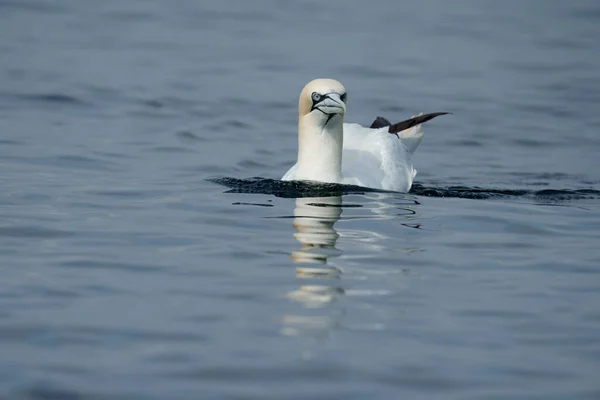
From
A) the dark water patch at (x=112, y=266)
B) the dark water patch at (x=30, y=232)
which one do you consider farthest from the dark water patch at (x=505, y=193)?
the dark water patch at (x=112, y=266)

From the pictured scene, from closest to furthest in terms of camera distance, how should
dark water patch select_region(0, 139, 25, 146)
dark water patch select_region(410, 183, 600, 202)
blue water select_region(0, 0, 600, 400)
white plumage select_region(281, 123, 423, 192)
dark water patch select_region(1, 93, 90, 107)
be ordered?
blue water select_region(0, 0, 600, 400), dark water patch select_region(410, 183, 600, 202), white plumage select_region(281, 123, 423, 192), dark water patch select_region(0, 139, 25, 146), dark water patch select_region(1, 93, 90, 107)

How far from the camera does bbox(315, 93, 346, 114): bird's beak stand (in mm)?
12180

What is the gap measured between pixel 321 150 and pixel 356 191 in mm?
541

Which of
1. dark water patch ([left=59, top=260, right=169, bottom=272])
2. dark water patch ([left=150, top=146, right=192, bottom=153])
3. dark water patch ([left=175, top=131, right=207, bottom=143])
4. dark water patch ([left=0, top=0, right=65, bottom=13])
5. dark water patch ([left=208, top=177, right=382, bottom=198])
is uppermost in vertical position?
dark water patch ([left=0, top=0, right=65, bottom=13])

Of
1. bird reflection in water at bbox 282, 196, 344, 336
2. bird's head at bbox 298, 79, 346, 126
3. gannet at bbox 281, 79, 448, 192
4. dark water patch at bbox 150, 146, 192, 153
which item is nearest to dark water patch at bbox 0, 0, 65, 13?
dark water patch at bbox 150, 146, 192, 153

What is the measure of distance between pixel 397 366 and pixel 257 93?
13504 mm

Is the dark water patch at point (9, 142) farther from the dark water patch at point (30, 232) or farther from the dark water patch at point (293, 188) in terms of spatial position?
the dark water patch at point (30, 232)

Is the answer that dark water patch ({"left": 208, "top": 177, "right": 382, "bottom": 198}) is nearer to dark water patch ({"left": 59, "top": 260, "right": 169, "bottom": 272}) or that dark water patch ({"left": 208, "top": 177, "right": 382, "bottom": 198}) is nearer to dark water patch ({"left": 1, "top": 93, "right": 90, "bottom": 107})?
dark water patch ({"left": 59, "top": 260, "right": 169, "bottom": 272})

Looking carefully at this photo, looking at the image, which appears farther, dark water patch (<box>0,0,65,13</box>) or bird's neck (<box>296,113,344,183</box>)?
dark water patch (<box>0,0,65,13</box>)

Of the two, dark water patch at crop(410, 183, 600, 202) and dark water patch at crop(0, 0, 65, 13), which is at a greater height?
dark water patch at crop(0, 0, 65, 13)

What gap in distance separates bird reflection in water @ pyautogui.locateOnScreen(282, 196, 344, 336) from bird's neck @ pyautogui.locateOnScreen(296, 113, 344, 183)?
51cm

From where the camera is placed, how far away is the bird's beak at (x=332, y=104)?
1218cm

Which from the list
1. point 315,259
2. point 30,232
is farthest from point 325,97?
point 30,232

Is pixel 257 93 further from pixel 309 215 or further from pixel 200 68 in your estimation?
pixel 309 215
